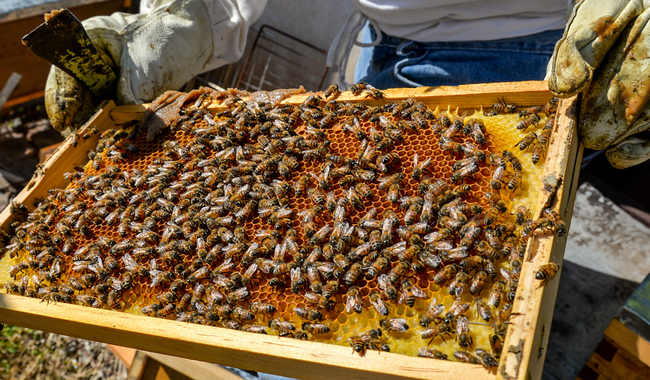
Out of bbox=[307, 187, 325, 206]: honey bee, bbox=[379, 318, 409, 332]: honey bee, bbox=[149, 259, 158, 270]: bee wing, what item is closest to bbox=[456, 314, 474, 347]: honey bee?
bbox=[379, 318, 409, 332]: honey bee

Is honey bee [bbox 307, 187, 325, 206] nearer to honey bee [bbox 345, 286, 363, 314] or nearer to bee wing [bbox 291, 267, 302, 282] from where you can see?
bee wing [bbox 291, 267, 302, 282]

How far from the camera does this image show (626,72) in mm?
2219

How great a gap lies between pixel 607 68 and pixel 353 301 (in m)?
1.98

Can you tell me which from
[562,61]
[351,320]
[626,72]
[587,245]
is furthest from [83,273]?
[587,245]

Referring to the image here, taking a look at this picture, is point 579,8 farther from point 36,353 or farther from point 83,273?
point 36,353

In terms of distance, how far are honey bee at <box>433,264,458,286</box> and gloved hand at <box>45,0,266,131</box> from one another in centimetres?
352

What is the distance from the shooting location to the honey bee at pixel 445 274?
212 cm

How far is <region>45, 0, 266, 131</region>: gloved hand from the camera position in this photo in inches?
161

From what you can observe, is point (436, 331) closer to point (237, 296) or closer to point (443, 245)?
point (443, 245)

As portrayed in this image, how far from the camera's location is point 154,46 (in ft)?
14.3

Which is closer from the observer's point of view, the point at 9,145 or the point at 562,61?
the point at 562,61

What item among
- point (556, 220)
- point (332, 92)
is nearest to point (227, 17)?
point (332, 92)

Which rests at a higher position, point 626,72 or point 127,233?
point 626,72

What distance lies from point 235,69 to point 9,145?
491 centimetres
